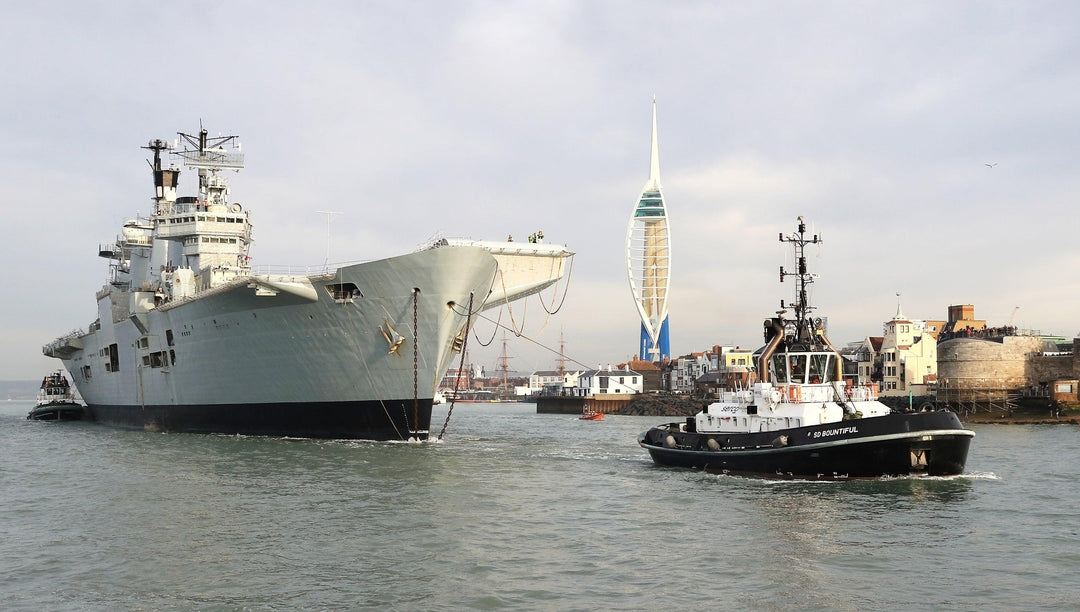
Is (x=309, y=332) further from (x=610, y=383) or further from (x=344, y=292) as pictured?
(x=610, y=383)

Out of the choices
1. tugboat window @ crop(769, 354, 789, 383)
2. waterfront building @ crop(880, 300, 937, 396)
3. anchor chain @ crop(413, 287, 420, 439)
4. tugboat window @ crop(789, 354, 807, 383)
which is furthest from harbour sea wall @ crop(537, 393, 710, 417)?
tugboat window @ crop(789, 354, 807, 383)

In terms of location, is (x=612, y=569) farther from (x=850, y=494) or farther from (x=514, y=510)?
(x=850, y=494)

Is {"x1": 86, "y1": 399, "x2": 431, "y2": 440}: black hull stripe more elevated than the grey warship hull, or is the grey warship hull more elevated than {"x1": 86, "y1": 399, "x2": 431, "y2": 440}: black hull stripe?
the grey warship hull

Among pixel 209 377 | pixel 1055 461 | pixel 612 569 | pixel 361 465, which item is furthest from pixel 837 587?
pixel 209 377

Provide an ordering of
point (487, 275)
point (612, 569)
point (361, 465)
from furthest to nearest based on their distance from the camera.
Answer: point (487, 275)
point (361, 465)
point (612, 569)

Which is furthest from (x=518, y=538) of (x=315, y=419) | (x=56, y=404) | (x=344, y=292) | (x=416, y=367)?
(x=56, y=404)

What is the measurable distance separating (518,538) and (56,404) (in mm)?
62518

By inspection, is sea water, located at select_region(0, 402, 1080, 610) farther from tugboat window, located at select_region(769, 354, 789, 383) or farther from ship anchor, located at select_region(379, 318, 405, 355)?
ship anchor, located at select_region(379, 318, 405, 355)

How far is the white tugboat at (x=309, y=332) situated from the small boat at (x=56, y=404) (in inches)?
1029

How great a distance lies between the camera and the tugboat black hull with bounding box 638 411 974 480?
72.6ft

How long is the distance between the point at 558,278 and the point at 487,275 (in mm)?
4594

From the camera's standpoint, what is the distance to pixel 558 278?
117ft

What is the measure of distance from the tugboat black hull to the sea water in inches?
18.2

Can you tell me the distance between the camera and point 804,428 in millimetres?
23250
